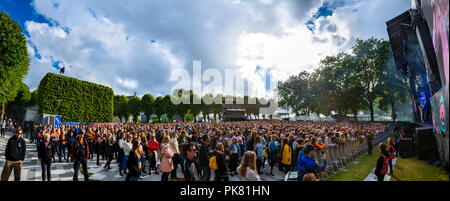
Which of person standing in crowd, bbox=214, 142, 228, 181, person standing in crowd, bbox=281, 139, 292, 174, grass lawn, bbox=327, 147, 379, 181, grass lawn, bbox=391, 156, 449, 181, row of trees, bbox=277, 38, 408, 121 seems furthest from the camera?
row of trees, bbox=277, 38, 408, 121

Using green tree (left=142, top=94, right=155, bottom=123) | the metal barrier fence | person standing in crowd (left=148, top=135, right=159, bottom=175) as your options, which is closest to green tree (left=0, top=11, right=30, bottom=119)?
person standing in crowd (left=148, top=135, right=159, bottom=175)

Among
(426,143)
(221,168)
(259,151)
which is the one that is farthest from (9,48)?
(426,143)

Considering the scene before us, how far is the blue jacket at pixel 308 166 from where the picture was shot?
429cm

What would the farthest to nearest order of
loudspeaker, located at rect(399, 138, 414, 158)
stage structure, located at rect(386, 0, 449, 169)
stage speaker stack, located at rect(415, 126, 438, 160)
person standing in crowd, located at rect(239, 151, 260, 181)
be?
loudspeaker, located at rect(399, 138, 414, 158) < stage structure, located at rect(386, 0, 449, 169) < stage speaker stack, located at rect(415, 126, 438, 160) < person standing in crowd, located at rect(239, 151, 260, 181)

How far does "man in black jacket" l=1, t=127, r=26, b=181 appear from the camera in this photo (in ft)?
19.1

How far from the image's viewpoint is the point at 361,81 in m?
37.5

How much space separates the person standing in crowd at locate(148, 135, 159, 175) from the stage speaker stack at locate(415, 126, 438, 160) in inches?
491

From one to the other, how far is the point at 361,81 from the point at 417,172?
35.4 m

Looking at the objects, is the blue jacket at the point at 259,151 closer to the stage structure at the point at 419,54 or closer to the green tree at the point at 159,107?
the stage structure at the point at 419,54

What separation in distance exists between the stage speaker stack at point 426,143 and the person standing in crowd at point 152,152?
40.9 ft

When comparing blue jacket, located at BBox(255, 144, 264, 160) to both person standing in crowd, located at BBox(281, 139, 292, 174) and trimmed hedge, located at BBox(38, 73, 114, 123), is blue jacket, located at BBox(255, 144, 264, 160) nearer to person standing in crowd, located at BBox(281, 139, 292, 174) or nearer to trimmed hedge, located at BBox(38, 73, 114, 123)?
person standing in crowd, located at BBox(281, 139, 292, 174)

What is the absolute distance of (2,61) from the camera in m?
16.5

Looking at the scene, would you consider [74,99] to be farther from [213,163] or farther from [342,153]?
[342,153]

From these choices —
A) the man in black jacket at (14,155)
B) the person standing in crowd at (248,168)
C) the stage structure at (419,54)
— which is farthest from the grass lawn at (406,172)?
the man in black jacket at (14,155)
